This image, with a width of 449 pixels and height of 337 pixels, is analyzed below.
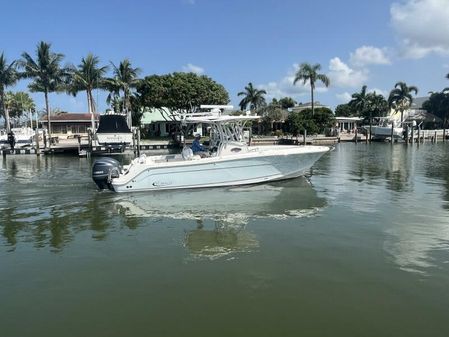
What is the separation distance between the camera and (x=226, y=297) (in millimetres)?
6664

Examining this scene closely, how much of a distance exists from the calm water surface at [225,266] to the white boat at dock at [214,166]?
1.28m

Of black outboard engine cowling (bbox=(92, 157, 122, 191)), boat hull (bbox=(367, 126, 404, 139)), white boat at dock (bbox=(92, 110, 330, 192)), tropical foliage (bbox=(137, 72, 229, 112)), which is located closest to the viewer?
black outboard engine cowling (bbox=(92, 157, 122, 191))

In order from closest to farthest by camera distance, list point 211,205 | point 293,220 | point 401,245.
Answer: point 401,245 → point 293,220 → point 211,205

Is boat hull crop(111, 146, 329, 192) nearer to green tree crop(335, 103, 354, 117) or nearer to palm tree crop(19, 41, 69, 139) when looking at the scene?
palm tree crop(19, 41, 69, 139)

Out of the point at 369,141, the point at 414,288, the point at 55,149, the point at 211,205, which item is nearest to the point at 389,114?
the point at 369,141

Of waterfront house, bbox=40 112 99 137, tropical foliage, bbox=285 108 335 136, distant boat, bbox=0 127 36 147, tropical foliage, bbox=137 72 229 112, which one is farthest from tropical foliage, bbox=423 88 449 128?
distant boat, bbox=0 127 36 147

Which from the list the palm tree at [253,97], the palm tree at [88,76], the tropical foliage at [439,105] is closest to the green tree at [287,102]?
the palm tree at [253,97]

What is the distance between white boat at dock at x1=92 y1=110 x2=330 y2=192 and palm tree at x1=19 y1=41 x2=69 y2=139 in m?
41.9

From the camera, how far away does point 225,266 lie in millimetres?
7934

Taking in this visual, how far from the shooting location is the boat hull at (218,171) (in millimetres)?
15820

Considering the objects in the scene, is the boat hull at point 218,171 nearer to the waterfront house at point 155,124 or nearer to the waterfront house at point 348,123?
the waterfront house at point 155,124

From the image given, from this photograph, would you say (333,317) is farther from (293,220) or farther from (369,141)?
(369,141)

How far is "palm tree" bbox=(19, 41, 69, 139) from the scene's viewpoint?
53.8 m

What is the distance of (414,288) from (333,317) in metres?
1.78
